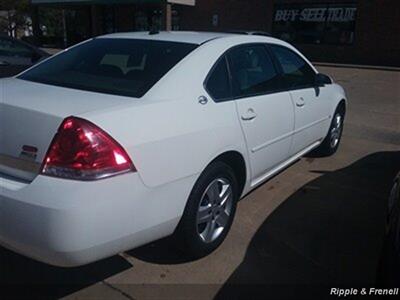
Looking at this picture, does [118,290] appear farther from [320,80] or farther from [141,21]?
[141,21]

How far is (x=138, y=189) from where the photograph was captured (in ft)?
7.98

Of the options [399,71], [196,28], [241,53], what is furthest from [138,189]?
[196,28]

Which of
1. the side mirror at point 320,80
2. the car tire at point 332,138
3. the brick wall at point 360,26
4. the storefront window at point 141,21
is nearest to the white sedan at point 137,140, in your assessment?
the side mirror at point 320,80

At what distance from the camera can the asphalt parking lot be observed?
285 centimetres

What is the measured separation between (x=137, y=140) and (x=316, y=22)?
22.6m

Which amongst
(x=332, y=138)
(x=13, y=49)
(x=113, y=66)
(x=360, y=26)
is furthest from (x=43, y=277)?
(x=360, y=26)

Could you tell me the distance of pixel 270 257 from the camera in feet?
10.8

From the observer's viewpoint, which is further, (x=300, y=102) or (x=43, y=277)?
(x=300, y=102)

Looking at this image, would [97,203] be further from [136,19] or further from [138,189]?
[136,19]

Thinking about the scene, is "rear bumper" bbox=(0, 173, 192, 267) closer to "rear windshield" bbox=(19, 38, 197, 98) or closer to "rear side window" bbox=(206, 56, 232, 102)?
"rear windshield" bbox=(19, 38, 197, 98)

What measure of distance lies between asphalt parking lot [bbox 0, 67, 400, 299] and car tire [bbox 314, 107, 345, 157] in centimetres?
54

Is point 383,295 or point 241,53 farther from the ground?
point 241,53

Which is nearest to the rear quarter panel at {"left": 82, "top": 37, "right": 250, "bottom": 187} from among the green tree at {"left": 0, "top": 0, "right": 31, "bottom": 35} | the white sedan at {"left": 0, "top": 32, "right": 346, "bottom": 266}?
the white sedan at {"left": 0, "top": 32, "right": 346, "bottom": 266}

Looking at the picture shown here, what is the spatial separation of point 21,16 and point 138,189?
137 ft
